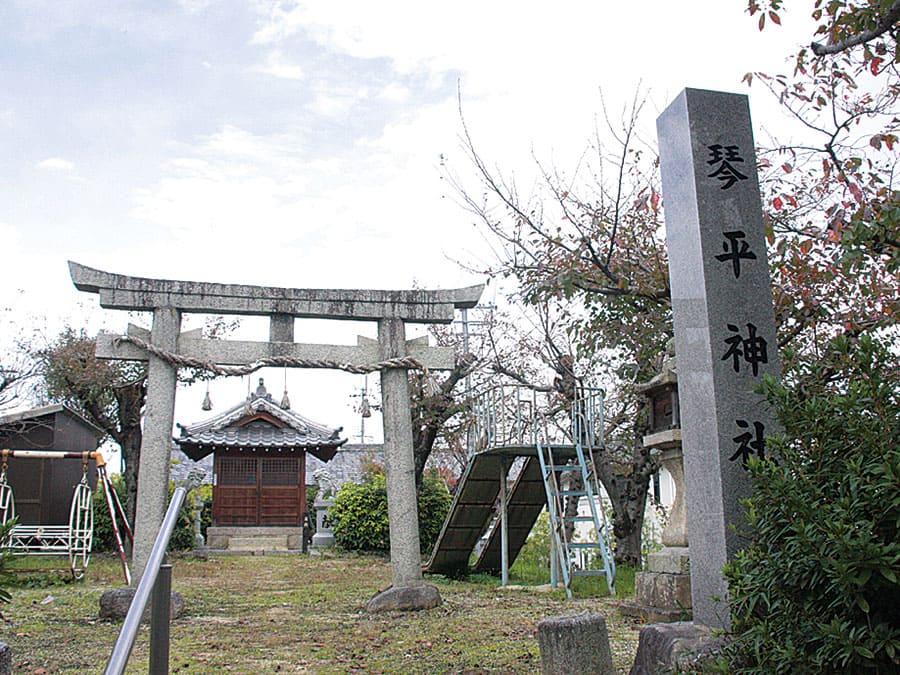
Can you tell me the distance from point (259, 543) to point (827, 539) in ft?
73.5

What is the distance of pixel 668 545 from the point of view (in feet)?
22.7

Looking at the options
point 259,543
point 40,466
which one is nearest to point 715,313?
point 40,466

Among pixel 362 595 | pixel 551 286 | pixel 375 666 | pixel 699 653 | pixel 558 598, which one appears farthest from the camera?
pixel 362 595

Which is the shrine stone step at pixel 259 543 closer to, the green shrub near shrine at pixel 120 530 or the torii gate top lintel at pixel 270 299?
the green shrub near shrine at pixel 120 530

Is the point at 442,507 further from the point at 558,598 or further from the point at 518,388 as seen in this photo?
the point at 558,598

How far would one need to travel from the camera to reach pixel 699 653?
144 inches

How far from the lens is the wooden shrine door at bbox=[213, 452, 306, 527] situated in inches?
950

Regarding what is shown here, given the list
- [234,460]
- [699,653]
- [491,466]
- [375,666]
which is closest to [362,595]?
[491,466]

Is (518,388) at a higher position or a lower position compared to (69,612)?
higher

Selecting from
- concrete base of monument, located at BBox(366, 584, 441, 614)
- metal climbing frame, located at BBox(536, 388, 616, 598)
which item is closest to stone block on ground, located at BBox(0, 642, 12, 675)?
concrete base of monument, located at BBox(366, 584, 441, 614)

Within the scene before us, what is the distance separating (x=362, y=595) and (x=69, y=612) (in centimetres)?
358

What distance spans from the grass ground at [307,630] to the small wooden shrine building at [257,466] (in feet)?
37.2

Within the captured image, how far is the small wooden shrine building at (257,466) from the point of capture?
2389cm

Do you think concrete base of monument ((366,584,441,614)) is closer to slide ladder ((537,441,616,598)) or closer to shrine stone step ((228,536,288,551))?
slide ladder ((537,441,616,598))
